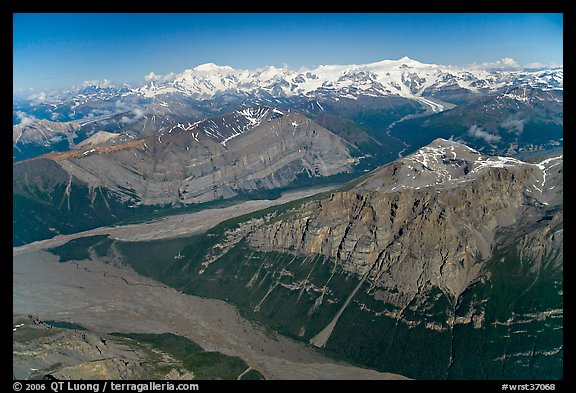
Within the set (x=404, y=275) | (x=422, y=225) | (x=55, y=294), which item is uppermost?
(x=422, y=225)

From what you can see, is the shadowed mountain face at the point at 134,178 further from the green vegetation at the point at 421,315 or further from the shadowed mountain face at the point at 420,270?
the green vegetation at the point at 421,315

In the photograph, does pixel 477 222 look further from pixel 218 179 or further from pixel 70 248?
pixel 218 179

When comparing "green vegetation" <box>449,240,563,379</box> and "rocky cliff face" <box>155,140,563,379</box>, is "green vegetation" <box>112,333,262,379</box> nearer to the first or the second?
"rocky cliff face" <box>155,140,563,379</box>

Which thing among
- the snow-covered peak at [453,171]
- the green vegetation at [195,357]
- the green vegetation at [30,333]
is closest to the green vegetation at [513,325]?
the snow-covered peak at [453,171]

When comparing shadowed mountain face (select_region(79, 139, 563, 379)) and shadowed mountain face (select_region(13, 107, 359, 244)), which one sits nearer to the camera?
shadowed mountain face (select_region(79, 139, 563, 379))

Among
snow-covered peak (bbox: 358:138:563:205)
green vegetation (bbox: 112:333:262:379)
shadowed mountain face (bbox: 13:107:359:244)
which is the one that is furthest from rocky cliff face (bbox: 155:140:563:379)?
shadowed mountain face (bbox: 13:107:359:244)
